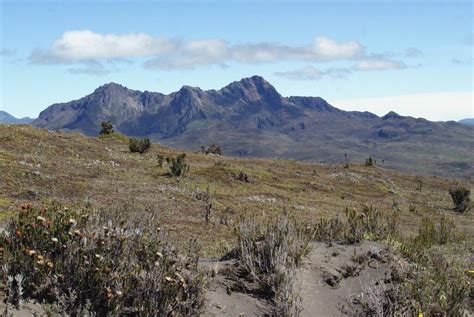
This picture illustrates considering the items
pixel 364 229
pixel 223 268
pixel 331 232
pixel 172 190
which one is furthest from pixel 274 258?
pixel 172 190

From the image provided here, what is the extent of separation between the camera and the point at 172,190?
2444 centimetres

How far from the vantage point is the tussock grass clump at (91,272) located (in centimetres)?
649

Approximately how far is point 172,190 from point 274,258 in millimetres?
16497

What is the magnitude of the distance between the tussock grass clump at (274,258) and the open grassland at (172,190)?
6.79ft

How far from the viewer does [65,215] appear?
312 inches

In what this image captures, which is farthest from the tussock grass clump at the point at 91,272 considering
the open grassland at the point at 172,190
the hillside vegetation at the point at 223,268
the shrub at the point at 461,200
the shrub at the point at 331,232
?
the shrub at the point at 461,200

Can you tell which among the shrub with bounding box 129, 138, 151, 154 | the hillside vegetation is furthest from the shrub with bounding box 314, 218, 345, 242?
the shrub with bounding box 129, 138, 151, 154

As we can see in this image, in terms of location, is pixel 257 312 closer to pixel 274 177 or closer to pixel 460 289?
pixel 460 289

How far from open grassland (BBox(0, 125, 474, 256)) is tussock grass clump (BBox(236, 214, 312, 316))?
207 cm

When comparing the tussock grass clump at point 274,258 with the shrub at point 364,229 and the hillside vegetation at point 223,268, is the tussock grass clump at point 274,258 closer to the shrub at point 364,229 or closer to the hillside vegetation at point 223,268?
the hillside vegetation at point 223,268

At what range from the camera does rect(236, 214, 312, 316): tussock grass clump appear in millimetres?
7609

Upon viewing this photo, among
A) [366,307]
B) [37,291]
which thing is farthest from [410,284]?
[37,291]

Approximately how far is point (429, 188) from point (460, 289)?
5094 cm

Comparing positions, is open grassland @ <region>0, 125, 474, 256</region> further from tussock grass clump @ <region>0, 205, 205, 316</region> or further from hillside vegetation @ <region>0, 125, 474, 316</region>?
tussock grass clump @ <region>0, 205, 205, 316</region>
